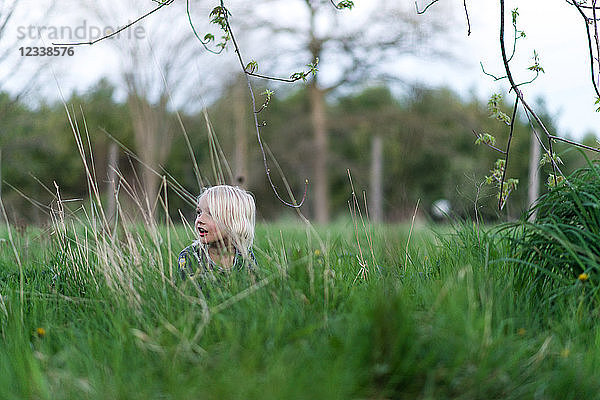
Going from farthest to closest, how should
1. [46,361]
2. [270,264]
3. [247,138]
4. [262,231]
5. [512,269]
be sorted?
1. [247,138]
2. [262,231]
3. [270,264]
4. [512,269]
5. [46,361]

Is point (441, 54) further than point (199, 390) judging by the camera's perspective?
Yes

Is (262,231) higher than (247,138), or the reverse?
(247,138)

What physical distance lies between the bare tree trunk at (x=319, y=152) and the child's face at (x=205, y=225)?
14.8 meters

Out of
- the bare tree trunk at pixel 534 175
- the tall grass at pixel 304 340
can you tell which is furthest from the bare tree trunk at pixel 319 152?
the tall grass at pixel 304 340

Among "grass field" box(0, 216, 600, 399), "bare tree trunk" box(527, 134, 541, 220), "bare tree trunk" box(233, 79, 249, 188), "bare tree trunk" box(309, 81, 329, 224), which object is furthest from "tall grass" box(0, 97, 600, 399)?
"bare tree trunk" box(309, 81, 329, 224)

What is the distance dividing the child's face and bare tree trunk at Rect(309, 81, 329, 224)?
1476cm

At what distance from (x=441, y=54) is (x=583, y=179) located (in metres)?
15.4

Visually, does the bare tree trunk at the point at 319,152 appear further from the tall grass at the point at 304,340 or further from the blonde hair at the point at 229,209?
the tall grass at the point at 304,340

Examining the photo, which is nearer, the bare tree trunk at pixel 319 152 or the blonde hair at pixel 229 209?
the blonde hair at pixel 229 209

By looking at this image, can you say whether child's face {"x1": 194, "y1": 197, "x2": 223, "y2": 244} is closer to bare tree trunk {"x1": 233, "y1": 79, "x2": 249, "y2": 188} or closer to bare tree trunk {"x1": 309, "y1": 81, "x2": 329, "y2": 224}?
bare tree trunk {"x1": 233, "y1": 79, "x2": 249, "y2": 188}

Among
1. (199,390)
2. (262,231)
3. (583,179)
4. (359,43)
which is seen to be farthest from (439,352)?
(359,43)

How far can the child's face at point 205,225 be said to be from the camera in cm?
312

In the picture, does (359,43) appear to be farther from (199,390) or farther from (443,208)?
(199,390)

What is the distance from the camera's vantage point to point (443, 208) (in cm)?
333
